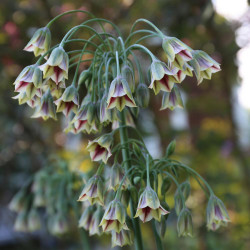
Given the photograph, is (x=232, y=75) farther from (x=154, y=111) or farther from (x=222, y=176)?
(x=222, y=176)

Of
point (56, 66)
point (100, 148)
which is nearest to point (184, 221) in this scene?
point (100, 148)

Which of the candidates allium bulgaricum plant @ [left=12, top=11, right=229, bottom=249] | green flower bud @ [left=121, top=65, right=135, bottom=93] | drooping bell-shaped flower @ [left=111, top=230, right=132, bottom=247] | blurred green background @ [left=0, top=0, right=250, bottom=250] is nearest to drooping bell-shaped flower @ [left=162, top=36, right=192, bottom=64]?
allium bulgaricum plant @ [left=12, top=11, right=229, bottom=249]

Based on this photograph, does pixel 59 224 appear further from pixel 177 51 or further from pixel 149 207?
pixel 177 51

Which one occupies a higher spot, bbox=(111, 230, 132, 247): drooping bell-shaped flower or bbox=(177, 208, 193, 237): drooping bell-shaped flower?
bbox=(177, 208, 193, 237): drooping bell-shaped flower

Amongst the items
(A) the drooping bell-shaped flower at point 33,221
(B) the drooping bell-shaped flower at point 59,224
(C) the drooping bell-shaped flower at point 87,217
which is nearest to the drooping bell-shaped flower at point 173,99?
(C) the drooping bell-shaped flower at point 87,217

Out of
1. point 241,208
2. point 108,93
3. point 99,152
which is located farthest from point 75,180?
point 241,208

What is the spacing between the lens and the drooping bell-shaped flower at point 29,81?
94cm

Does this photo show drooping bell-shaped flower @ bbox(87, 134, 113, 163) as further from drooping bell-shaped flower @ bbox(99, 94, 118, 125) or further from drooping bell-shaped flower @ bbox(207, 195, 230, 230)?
drooping bell-shaped flower @ bbox(207, 195, 230, 230)

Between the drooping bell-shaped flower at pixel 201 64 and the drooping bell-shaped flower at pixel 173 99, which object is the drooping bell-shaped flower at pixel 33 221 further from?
the drooping bell-shaped flower at pixel 201 64

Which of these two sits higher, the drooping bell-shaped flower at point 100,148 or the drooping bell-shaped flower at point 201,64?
the drooping bell-shaped flower at point 201,64

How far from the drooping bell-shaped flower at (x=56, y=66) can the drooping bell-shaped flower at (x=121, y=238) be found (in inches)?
16.9

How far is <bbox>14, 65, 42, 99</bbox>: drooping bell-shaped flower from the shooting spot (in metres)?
0.94

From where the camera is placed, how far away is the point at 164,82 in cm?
92

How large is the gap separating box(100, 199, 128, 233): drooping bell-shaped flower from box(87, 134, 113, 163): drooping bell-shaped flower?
12 centimetres
